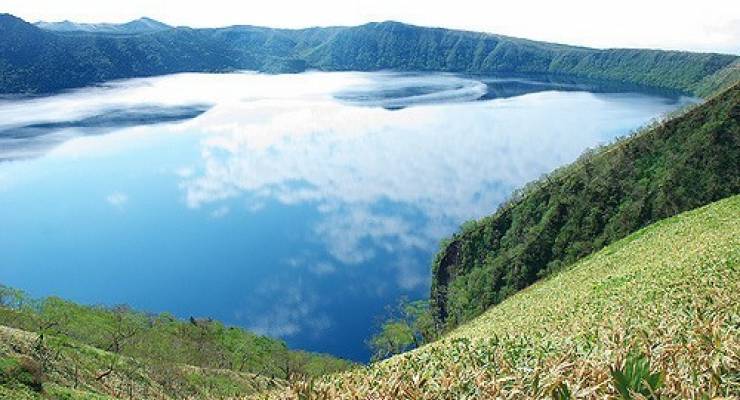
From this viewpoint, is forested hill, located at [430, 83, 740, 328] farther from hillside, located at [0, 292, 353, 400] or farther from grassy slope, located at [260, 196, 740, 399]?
grassy slope, located at [260, 196, 740, 399]

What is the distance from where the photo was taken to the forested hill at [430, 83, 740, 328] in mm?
104000

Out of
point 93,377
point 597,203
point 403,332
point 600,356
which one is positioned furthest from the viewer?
point 403,332

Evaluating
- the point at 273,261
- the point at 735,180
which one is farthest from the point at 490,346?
the point at 273,261

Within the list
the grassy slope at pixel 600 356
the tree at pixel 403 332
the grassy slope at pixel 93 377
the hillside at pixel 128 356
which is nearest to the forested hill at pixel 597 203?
the tree at pixel 403 332

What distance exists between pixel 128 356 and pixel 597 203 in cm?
8167

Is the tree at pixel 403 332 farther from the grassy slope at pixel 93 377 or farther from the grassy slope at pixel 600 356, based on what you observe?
the grassy slope at pixel 600 356

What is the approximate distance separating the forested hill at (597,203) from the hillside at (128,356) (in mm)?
33925

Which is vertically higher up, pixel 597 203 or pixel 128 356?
pixel 597 203

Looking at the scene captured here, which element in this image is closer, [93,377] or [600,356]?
[600,356]

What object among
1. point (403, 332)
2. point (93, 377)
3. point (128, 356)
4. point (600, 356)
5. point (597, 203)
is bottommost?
point (403, 332)

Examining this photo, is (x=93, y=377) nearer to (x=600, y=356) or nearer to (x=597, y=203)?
(x=600, y=356)

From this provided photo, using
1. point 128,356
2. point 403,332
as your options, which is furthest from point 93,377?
point 403,332

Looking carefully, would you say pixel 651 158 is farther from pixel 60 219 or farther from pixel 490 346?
pixel 60 219

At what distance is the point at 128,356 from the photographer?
7769 cm
